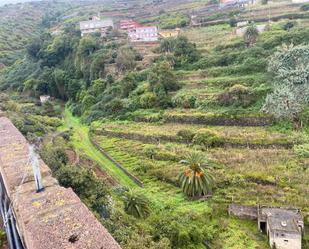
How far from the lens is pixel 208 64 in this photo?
145 ft

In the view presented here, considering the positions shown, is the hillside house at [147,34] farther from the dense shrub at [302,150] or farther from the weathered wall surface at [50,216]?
the weathered wall surface at [50,216]

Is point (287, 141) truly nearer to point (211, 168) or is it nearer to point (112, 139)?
point (211, 168)

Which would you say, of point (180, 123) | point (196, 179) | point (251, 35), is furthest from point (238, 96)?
point (196, 179)

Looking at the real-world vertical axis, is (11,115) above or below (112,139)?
above

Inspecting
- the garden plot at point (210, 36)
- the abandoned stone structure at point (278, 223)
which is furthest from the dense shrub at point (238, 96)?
the abandoned stone structure at point (278, 223)

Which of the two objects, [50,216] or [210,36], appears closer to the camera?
[50,216]

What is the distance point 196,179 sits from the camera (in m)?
25.2

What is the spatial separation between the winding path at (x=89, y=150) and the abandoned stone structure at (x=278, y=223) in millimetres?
9921

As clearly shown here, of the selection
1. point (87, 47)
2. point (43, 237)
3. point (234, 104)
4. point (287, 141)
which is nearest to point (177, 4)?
point (87, 47)

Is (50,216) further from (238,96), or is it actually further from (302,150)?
(238,96)

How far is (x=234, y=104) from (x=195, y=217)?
16.4 m

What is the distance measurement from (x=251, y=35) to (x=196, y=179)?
25542mm

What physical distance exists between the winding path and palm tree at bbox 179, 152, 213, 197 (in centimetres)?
541

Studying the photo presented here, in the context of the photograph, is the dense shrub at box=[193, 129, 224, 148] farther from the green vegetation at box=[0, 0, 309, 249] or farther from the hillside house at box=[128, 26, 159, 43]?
the hillside house at box=[128, 26, 159, 43]
